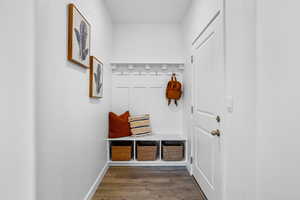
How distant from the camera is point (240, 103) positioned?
4.66 ft

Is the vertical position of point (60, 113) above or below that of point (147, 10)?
below

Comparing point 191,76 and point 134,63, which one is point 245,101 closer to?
point 191,76

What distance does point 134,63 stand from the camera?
11.9ft

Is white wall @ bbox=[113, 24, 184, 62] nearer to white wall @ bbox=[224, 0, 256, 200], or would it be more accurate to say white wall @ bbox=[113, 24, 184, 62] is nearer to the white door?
the white door

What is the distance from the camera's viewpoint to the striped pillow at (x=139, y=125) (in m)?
3.46

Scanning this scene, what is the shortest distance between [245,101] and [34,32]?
1.38 m

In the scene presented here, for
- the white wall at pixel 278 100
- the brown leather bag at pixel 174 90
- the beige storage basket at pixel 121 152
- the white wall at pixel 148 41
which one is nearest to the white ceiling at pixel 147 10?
the white wall at pixel 148 41

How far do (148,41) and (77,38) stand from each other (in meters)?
2.21

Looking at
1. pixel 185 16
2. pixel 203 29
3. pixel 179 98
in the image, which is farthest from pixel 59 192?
pixel 185 16

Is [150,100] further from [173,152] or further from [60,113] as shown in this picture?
[60,113]

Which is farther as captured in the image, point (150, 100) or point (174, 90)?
point (150, 100)

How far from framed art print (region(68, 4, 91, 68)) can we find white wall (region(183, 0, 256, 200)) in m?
1.27

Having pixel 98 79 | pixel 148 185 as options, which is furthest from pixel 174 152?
pixel 98 79

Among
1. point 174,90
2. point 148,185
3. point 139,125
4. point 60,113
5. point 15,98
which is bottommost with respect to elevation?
point 148,185
